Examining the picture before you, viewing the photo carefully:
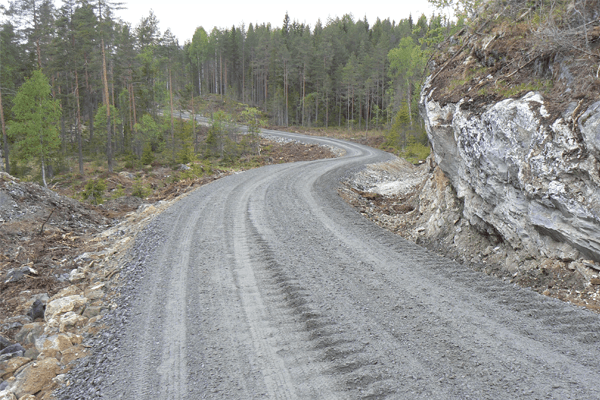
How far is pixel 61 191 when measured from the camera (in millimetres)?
23734

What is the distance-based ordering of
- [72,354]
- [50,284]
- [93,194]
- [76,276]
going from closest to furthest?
1. [72,354]
2. [50,284]
3. [76,276]
4. [93,194]

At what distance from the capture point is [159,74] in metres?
41.4

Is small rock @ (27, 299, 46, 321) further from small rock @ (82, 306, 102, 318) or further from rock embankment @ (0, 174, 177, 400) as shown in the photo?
small rock @ (82, 306, 102, 318)

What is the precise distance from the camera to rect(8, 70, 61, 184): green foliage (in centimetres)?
2345

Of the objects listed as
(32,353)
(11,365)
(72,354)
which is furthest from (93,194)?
(72,354)

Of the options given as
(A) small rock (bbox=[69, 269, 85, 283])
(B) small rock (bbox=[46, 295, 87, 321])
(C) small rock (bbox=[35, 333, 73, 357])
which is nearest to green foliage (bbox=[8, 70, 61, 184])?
(A) small rock (bbox=[69, 269, 85, 283])

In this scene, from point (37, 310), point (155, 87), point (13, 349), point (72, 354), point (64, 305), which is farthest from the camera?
point (155, 87)

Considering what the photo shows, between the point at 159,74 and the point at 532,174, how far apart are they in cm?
4307

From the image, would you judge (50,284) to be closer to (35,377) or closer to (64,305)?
(64,305)

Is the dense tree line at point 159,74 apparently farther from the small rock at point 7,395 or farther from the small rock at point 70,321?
the small rock at point 7,395

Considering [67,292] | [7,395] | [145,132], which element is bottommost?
[7,395]

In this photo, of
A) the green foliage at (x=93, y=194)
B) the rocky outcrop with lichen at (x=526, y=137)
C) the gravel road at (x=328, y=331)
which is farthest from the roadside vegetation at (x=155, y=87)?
the gravel road at (x=328, y=331)

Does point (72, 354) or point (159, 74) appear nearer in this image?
point (72, 354)

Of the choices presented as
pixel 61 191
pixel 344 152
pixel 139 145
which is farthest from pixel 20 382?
pixel 139 145
